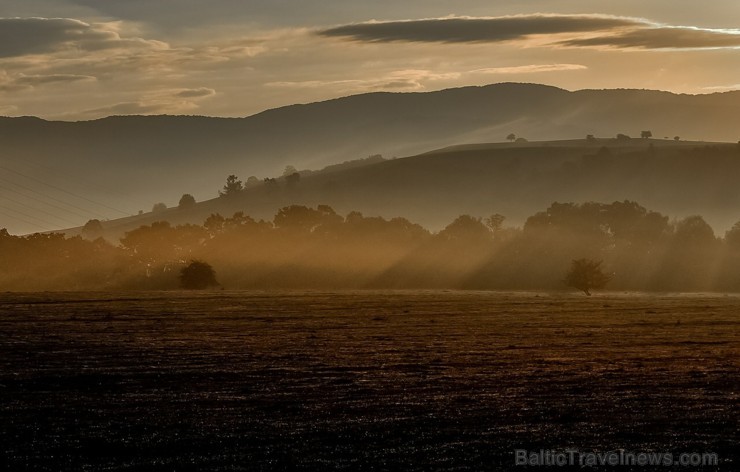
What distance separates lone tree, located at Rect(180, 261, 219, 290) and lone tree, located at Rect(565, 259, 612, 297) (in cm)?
5389

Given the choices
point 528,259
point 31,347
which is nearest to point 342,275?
point 528,259

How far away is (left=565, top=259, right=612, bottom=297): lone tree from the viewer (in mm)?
161750

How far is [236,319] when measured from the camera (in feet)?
318

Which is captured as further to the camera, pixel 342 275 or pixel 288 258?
pixel 288 258

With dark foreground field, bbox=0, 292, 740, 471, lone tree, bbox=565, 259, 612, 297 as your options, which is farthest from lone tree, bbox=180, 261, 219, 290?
dark foreground field, bbox=0, 292, 740, 471

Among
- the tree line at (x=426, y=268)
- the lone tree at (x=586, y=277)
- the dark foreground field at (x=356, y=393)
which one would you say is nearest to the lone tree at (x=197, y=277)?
the tree line at (x=426, y=268)

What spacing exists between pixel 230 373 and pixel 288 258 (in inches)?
5709

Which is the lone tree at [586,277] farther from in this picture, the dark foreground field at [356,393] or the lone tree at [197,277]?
the dark foreground field at [356,393]

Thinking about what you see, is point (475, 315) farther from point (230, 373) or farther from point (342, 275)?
point (342, 275)

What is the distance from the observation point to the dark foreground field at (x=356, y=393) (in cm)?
3419

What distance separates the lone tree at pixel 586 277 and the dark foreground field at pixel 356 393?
69.9 metres

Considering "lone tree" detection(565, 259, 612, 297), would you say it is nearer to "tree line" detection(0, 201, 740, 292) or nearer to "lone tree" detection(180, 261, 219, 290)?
"tree line" detection(0, 201, 740, 292)

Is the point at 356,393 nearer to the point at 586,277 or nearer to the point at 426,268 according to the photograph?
the point at 586,277

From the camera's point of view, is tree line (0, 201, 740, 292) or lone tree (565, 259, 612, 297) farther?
tree line (0, 201, 740, 292)
